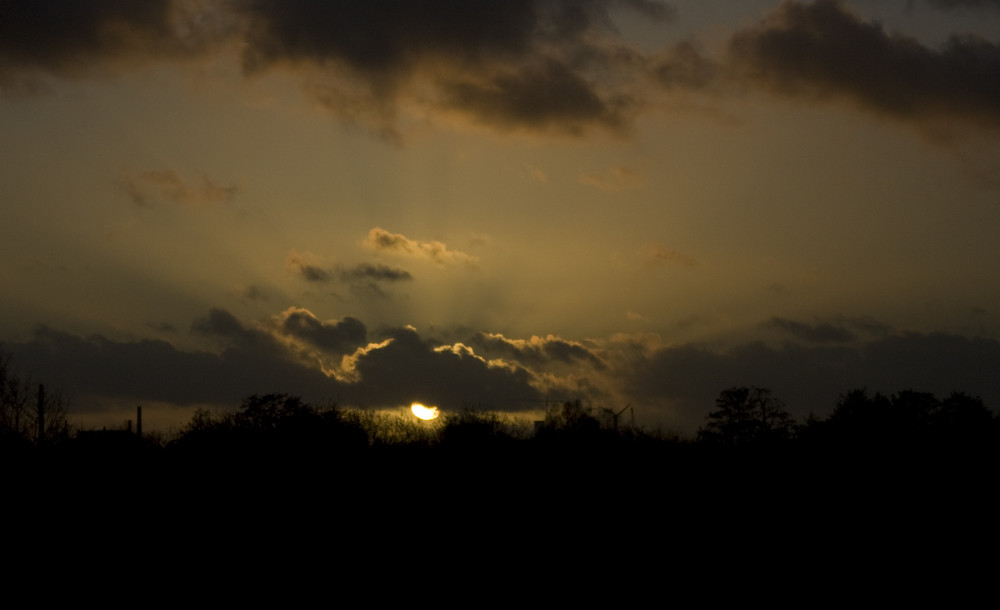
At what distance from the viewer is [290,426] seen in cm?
5478

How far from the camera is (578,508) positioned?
3284cm

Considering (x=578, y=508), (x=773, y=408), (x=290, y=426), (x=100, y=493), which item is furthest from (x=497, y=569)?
(x=773, y=408)

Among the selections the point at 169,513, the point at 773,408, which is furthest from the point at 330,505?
the point at 773,408

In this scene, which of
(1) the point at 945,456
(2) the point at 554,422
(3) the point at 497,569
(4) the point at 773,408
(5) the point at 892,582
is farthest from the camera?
(4) the point at 773,408

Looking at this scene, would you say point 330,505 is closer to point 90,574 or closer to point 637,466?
point 90,574

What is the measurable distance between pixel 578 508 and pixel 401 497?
6.57 m

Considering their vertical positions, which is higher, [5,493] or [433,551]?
[5,493]

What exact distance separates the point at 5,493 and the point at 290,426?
71.8 feet

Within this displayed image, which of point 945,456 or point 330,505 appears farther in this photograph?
point 945,456

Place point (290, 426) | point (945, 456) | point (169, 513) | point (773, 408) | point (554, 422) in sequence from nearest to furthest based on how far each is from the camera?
point (169, 513)
point (945, 456)
point (290, 426)
point (554, 422)
point (773, 408)

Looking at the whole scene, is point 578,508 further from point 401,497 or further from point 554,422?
point 554,422

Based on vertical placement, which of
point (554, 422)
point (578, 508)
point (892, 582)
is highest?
point (554, 422)

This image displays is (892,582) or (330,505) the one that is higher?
(330,505)

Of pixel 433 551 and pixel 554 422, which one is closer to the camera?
pixel 433 551
